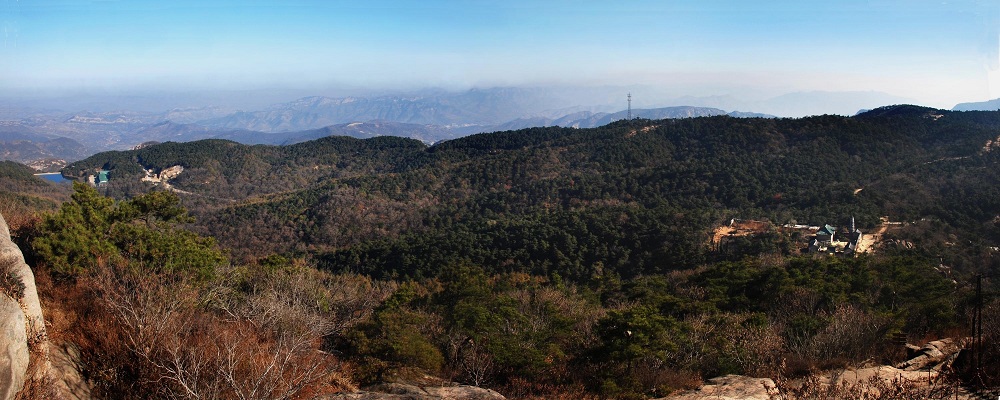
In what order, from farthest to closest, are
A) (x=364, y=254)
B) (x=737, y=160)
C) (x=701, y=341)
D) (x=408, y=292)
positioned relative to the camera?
(x=737, y=160) → (x=364, y=254) → (x=408, y=292) → (x=701, y=341)

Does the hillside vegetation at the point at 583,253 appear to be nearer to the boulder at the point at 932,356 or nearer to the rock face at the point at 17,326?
the boulder at the point at 932,356

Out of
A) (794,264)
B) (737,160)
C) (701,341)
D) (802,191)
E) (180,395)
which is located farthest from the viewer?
(737,160)

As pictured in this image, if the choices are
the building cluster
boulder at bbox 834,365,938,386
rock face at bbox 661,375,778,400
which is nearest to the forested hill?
the building cluster

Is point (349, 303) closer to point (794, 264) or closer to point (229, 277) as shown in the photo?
point (229, 277)

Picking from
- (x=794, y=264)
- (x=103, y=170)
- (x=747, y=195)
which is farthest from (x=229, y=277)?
(x=103, y=170)

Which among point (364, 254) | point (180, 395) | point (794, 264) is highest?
point (180, 395)

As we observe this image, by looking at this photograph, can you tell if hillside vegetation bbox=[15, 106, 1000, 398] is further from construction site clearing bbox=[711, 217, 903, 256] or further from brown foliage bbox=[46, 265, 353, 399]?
construction site clearing bbox=[711, 217, 903, 256]
